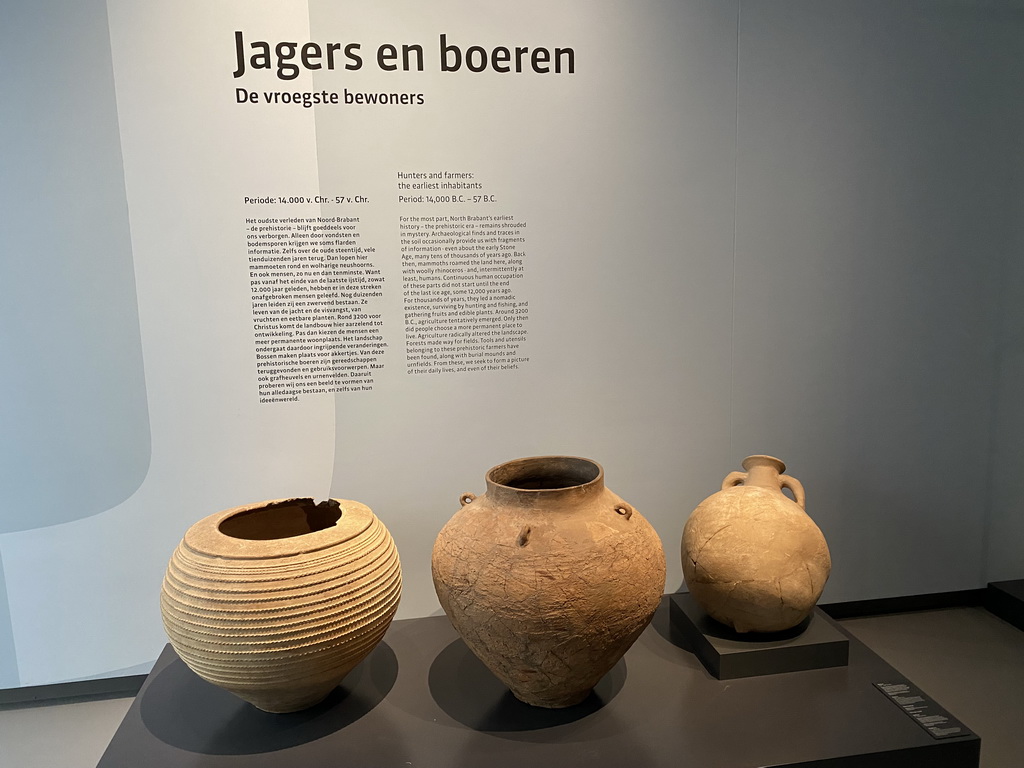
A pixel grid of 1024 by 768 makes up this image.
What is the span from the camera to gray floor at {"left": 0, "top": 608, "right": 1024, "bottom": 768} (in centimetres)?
196

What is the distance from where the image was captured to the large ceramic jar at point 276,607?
4.71ft

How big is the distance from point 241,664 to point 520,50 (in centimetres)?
167

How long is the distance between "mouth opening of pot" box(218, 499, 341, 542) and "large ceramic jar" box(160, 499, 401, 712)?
0.51 ft

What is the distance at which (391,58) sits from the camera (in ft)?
6.44

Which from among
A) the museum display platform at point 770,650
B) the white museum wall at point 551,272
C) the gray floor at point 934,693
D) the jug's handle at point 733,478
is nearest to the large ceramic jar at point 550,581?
the museum display platform at point 770,650

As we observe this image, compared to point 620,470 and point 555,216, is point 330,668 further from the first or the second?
point 555,216

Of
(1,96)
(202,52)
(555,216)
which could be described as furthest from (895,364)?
(1,96)

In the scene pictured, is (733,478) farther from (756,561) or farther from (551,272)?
(551,272)

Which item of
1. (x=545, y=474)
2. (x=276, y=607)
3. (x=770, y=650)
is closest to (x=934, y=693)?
(x=770, y=650)

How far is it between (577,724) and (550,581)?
401 mm

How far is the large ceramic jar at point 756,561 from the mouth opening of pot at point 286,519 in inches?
35.1

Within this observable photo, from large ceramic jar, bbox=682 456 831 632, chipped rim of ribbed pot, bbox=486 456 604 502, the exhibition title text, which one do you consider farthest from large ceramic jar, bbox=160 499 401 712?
the exhibition title text

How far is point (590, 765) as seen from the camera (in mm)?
1456

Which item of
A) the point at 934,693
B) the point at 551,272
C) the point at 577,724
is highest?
the point at 551,272
